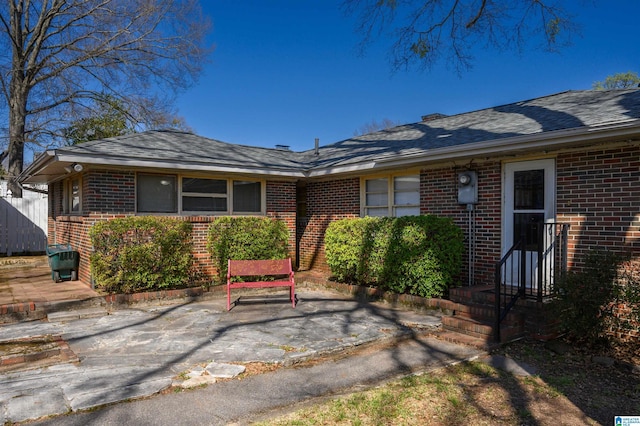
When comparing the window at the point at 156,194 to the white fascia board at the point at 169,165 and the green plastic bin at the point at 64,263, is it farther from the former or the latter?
the green plastic bin at the point at 64,263

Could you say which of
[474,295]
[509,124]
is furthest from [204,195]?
[509,124]

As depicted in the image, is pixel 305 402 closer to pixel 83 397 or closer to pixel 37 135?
pixel 83 397

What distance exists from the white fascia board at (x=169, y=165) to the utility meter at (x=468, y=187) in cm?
433

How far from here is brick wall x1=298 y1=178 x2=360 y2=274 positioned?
10.9 meters

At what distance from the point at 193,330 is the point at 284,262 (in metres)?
2.44

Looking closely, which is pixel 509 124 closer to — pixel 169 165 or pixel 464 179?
pixel 464 179

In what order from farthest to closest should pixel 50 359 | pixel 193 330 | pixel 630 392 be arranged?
pixel 193 330 < pixel 50 359 < pixel 630 392

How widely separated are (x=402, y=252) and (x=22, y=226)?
1567 centimetres

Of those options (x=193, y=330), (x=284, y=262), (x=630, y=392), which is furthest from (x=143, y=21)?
(x=630, y=392)

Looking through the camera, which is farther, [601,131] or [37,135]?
[37,135]

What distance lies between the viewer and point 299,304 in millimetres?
8391

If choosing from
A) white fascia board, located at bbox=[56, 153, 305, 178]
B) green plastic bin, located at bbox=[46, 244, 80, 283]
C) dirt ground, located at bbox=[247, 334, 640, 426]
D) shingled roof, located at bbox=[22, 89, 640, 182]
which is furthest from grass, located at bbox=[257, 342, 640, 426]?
green plastic bin, located at bbox=[46, 244, 80, 283]

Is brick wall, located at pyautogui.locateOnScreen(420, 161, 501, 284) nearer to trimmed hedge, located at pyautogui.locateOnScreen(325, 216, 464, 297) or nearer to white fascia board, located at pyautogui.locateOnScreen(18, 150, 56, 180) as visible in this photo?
trimmed hedge, located at pyautogui.locateOnScreen(325, 216, 464, 297)

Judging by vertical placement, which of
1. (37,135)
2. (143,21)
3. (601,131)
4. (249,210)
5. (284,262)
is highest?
(143,21)
